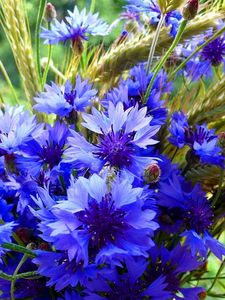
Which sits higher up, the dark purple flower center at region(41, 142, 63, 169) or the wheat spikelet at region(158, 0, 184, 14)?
the wheat spikelet at region(158, 0, 184, 14)

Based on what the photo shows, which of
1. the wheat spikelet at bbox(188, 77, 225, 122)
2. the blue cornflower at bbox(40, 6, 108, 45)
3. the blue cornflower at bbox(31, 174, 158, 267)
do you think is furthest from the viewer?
the blue cornflower at bbox(40, 6, 108, 45)

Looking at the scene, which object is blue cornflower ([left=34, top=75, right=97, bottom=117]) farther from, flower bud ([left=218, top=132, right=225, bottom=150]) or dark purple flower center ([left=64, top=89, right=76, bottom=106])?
flower bud ([left=218, top=132, right=225, bottom=150])

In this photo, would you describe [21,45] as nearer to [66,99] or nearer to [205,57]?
[66,99]

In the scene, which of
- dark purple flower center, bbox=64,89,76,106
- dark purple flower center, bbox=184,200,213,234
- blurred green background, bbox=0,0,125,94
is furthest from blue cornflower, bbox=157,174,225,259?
blurred green background, bbox=0,0,125,94

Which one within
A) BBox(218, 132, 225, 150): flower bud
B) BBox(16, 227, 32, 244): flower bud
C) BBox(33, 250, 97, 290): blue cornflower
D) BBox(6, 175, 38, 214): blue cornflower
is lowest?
BBox(16, 227, 32, 244): flower bud

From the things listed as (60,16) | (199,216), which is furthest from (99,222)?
(60,16)

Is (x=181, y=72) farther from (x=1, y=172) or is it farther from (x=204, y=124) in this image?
(x=1, y=172)
